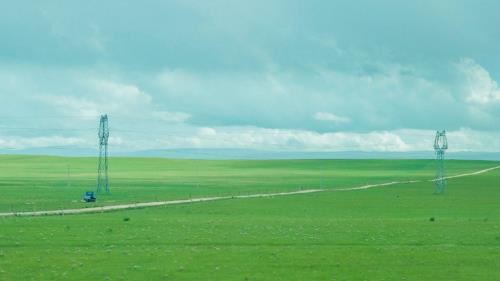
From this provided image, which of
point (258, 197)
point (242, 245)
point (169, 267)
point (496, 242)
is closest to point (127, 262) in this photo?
point (169, 267)

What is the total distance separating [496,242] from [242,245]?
14075mm

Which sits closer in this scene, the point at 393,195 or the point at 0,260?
the point at 0,260

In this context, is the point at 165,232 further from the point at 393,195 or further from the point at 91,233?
the point at 393,195

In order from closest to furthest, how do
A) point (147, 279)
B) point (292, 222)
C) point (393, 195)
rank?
point (147, 279)
point (292, 222)
point (393, 195)

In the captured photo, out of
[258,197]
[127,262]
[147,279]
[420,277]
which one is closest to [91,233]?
[127,262]

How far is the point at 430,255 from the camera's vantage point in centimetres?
3888

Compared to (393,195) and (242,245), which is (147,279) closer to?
(242,245)

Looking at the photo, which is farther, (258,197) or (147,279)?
(258,197)

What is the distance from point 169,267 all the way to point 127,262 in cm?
254

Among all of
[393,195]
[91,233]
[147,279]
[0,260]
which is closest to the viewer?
[147,279]

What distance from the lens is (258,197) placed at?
9775 centimetres

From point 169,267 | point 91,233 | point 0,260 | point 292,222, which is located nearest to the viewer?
point 169,267

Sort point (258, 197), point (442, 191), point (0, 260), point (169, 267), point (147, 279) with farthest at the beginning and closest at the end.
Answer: point (442, 191)
point (258, 197)
point (0, 260)
point (169, 267)
point (147, 279)

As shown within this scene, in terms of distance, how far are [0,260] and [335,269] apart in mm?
14867
